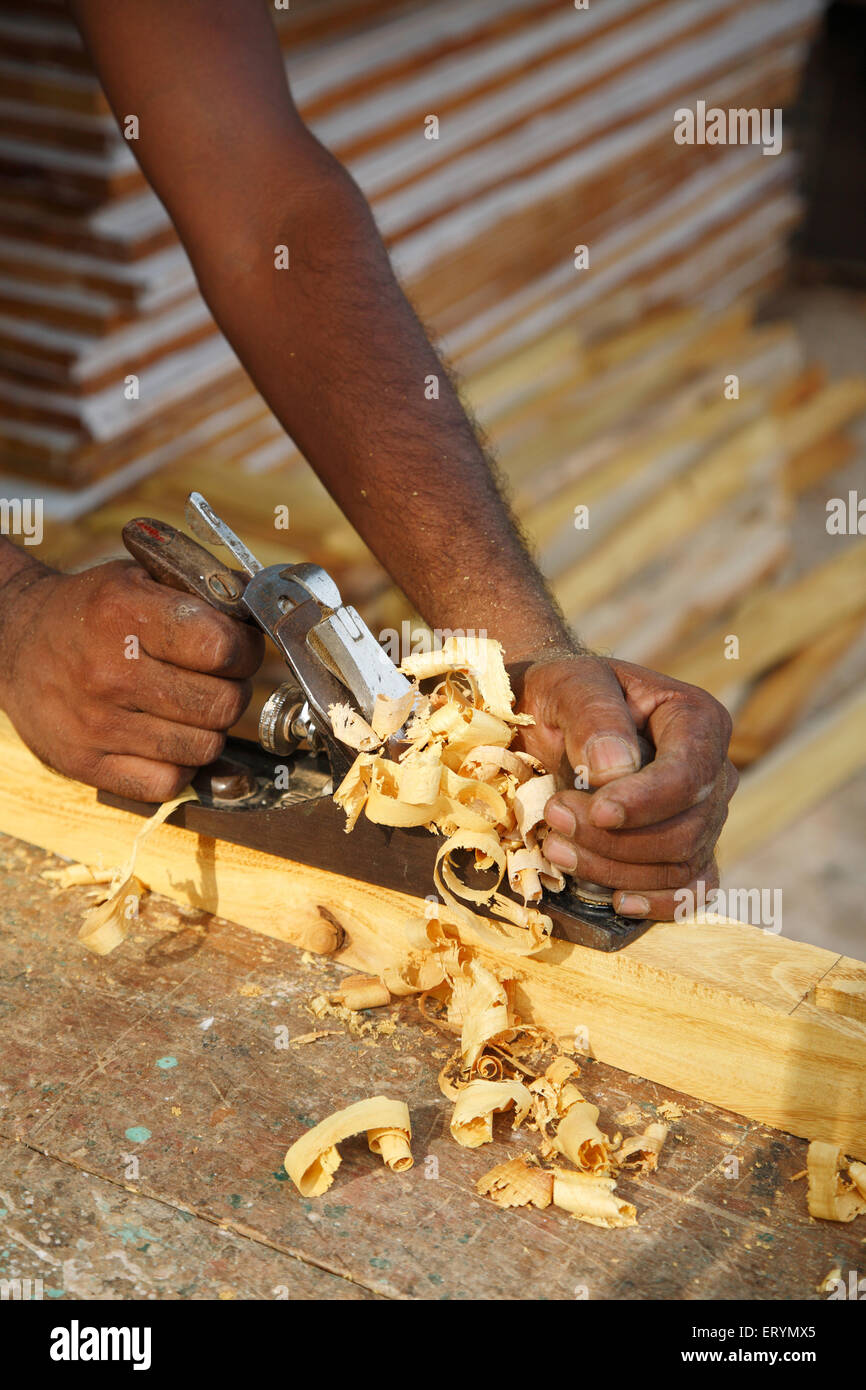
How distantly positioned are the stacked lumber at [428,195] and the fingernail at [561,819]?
2.19 metres

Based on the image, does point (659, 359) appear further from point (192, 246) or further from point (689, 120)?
point (192, 246)

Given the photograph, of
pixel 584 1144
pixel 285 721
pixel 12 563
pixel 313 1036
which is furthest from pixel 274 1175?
pixel 12 563

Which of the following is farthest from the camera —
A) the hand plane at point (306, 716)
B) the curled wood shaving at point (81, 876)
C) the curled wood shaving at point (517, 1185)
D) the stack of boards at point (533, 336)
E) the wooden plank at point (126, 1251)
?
the stack of boards at point (533, 336)

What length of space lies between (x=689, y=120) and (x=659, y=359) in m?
1.44

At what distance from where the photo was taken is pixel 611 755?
4.64 ft

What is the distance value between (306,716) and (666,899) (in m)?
0.48

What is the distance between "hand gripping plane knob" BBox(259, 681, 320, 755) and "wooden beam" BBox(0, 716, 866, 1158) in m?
0.15

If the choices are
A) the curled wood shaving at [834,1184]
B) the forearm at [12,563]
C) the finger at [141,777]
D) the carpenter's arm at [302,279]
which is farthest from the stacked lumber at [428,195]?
the curled wood shaving at [834,1184]

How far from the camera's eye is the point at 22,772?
1.80 meters

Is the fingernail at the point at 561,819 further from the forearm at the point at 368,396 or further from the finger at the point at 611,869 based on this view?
the forearm at the point at 368,396

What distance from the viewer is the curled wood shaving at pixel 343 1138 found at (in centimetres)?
131

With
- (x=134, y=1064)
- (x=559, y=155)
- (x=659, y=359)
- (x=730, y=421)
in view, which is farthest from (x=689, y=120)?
(x=134, y=1064)

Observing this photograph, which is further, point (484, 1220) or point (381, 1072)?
point (381, 1072)

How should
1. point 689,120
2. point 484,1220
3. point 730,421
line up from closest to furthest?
point 484,1220
point 730,421
point 689,120
